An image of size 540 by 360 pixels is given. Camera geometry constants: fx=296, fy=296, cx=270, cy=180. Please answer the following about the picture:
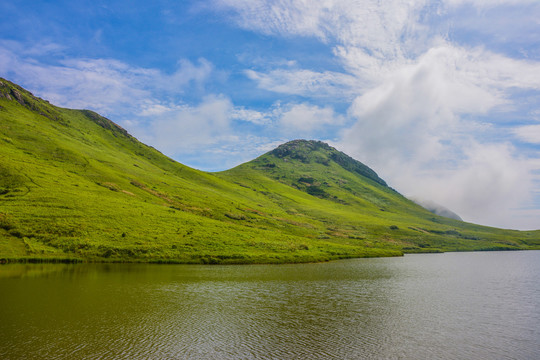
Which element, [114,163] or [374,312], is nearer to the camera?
[374,312]

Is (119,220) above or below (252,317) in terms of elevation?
above

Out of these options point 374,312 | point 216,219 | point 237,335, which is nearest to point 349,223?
point 216,219

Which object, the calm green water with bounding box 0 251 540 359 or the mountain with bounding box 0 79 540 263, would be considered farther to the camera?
the mountain with bounding box 0 79 540 263

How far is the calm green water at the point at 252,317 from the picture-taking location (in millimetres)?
25438

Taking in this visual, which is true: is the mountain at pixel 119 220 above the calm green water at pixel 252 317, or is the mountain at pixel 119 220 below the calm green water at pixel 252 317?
above

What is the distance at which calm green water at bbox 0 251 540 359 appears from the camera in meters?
25.4

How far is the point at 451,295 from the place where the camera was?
162 ft

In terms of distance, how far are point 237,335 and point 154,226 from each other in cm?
7238

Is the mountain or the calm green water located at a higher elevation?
the mountain

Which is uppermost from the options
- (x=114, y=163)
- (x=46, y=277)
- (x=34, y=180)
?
(x=114, y=163)

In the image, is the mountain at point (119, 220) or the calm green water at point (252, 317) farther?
the mountain at point (119, 220)

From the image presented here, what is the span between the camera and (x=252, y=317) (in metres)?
34.6

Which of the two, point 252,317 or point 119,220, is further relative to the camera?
point 119,220

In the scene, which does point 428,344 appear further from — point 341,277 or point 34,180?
point 34,180
